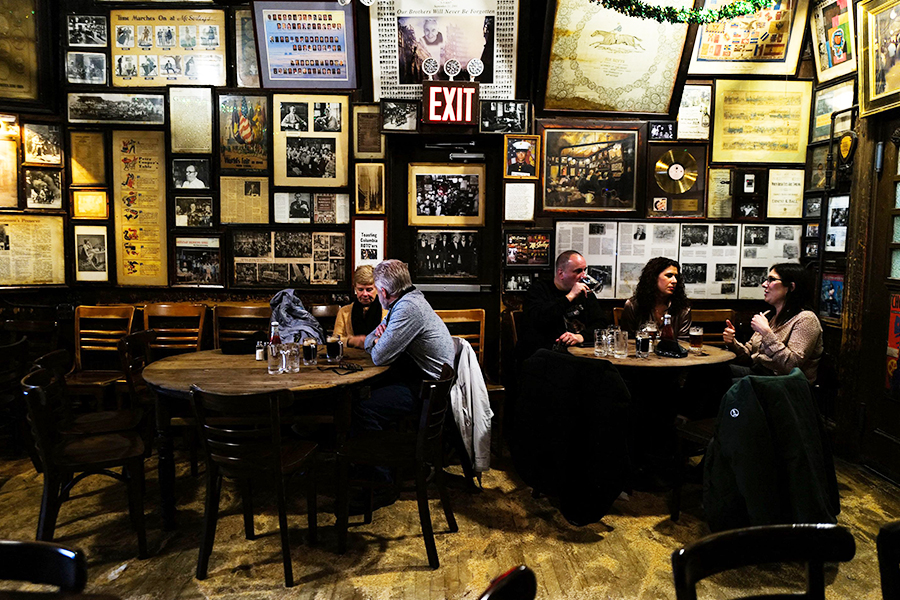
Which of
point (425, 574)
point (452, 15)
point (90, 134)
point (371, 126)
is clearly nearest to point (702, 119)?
point (452, 15)

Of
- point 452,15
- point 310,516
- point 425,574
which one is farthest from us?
point 452,15

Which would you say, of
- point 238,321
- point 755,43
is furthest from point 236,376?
point 755,43

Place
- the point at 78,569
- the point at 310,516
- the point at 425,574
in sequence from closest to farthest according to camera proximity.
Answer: the point at 78,569, the point at 425,574, the point at 310,516

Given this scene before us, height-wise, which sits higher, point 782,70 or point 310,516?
point 782,70

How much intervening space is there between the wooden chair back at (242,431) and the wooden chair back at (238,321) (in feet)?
7.14

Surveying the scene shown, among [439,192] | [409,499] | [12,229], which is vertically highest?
[439,192]

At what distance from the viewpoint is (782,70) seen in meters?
4.96

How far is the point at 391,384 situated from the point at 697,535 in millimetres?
1913

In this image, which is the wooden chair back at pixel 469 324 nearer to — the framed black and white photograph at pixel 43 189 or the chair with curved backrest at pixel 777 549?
the framed black and white photograph at pixel 43 189

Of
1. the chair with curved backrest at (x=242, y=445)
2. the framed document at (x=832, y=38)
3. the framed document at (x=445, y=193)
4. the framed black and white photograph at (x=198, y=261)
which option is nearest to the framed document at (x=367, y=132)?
the framed document at (x=445, y=193)

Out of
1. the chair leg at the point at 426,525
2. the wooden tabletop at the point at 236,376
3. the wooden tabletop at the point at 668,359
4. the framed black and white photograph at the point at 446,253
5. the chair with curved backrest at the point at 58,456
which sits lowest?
the chair leg at the point at 426,525

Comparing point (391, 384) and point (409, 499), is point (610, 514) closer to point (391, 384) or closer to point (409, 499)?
point (409, 499)

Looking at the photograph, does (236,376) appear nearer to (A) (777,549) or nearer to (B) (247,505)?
(B) (247,505)

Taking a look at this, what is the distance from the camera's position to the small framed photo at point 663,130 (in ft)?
16.5
